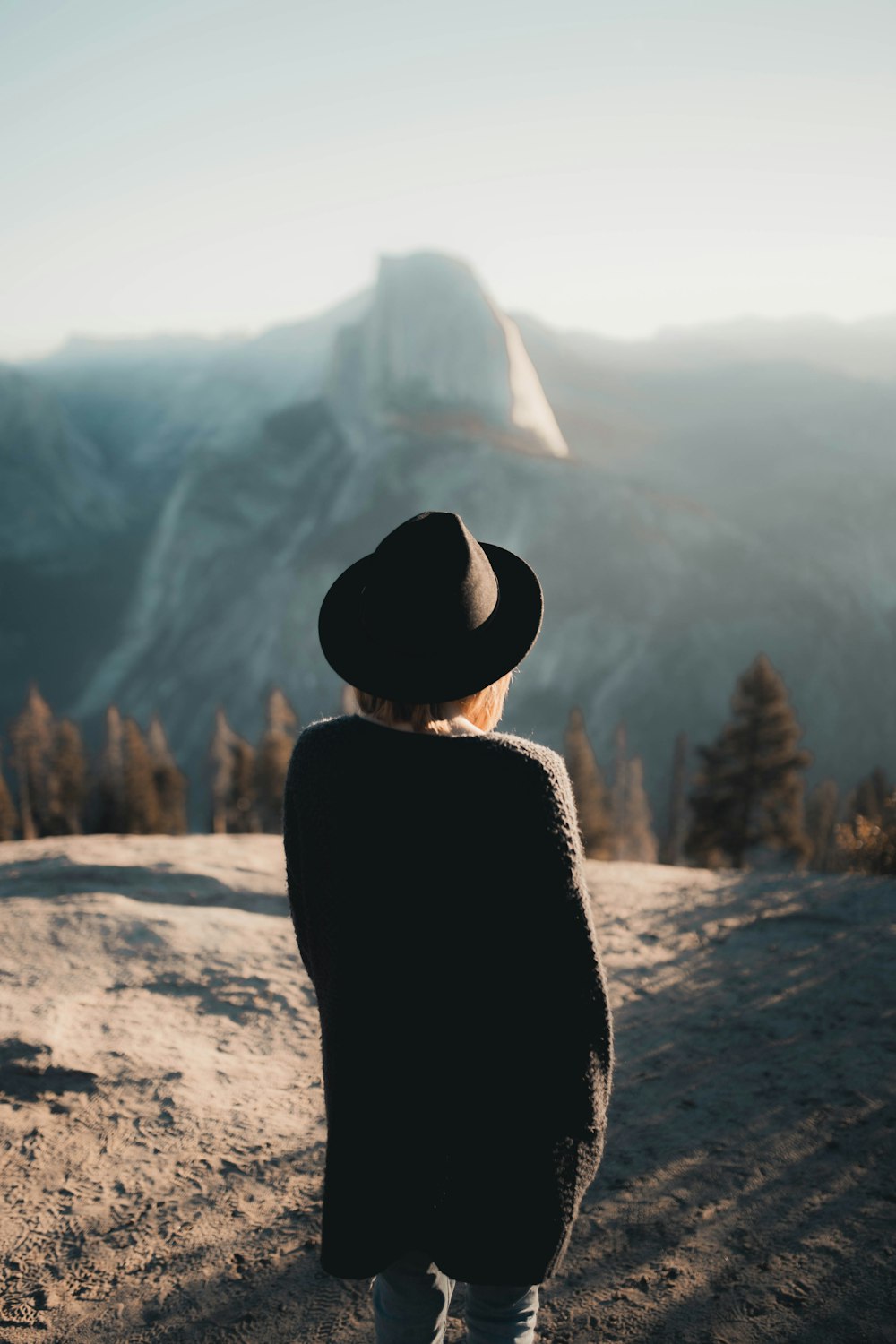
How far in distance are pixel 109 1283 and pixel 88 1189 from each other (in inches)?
23.0

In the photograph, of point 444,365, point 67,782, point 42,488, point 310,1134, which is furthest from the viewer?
point 42,488

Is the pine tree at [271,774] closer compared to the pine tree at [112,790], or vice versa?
the pine tree at [271,774]

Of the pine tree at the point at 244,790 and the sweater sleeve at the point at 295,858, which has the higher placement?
the sweater sleeve at the point at 295,858

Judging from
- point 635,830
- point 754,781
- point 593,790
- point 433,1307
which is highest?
point 433,1307

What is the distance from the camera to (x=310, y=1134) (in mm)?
4520

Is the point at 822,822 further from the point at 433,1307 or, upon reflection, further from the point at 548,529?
the point at 433,1307

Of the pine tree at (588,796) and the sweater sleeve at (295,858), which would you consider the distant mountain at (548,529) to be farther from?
the sweater sleeve at (295,858)

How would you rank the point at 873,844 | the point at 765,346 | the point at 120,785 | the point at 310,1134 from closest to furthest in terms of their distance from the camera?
1. the point at 310,1134
2. the point at 873,844
3. the point at 120,785
4. the point at 765,346

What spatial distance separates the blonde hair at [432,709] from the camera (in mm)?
1944

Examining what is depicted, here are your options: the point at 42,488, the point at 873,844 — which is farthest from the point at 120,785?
the point at 42,488

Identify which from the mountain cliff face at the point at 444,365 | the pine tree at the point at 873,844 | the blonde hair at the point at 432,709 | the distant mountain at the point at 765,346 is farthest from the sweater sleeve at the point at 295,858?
the distant mountain at the point at 765,346

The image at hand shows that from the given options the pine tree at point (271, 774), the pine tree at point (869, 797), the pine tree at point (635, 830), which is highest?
the pine tree at point (271, 774)

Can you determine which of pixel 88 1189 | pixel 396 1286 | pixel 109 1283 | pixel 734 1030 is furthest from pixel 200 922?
pixel 396 1286

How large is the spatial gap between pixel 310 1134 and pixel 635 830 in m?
41.6
